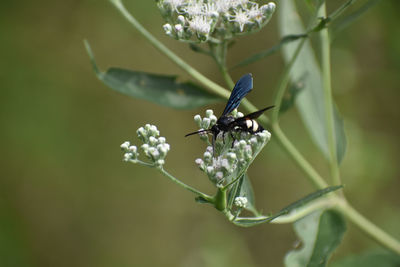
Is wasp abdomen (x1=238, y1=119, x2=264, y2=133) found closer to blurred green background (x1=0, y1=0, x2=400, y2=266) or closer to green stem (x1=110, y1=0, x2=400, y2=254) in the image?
green stem (x1=110, y1=0, x2=400, y2=254)

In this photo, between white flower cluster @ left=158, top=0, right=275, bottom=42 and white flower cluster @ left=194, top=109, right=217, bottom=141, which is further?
white flower cluster @ left=158, top=0, right=275, bottom=42

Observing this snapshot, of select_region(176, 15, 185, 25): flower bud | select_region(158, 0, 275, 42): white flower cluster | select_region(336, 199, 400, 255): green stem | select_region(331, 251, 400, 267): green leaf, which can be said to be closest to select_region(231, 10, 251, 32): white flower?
select_region(158, 0, 275, 42): white flower cluster

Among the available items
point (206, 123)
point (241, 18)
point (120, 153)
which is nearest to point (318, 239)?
point (206, 123)

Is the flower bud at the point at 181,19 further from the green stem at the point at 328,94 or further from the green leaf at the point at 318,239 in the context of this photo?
the green leaf at the point at 318,239

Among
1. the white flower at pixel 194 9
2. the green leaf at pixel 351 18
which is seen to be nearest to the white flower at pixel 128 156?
the white flower at pixel 194 9

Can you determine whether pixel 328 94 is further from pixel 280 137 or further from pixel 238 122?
pixel 238 122

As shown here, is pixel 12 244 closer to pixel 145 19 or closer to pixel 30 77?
pixel 30 77
